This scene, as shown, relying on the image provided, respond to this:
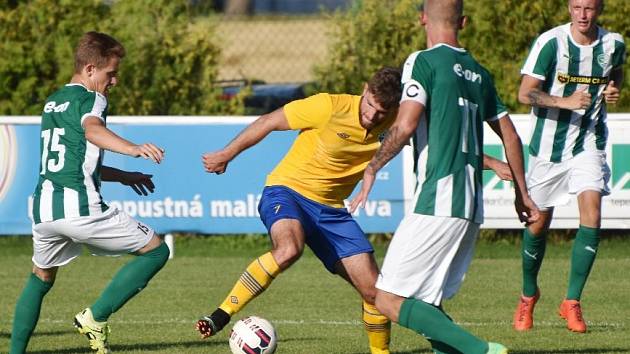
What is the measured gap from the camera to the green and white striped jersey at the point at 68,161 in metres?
7.47

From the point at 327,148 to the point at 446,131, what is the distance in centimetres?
163

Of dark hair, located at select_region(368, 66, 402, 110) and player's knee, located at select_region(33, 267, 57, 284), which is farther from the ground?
dark hair, located at select_region(368, 66, 402, 110)

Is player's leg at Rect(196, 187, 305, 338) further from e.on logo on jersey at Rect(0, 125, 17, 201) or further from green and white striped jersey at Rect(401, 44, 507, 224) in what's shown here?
e.on logo on jersey at Rect(0, 125, 17, 201)

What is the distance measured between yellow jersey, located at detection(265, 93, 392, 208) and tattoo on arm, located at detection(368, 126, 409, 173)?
133cm

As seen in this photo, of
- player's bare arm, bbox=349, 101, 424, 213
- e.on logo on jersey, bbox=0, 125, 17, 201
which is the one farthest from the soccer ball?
e.on logo on jersey, bbox=0, 125, 17, 201

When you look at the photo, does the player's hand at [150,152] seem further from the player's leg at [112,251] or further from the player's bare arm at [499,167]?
the player's bare arm at [499,167]

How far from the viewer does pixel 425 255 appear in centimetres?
623

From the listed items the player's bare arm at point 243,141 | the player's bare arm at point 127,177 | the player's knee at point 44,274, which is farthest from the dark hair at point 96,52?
the player's knee at point 44,274

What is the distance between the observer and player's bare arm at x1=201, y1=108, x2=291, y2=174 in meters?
7.30

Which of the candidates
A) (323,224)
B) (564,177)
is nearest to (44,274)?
(323,224)

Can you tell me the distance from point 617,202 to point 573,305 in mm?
4416

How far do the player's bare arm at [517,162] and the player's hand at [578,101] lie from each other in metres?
2.04

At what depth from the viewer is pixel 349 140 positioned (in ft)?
25.3

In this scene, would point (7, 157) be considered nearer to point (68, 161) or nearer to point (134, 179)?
point (134, 179)
